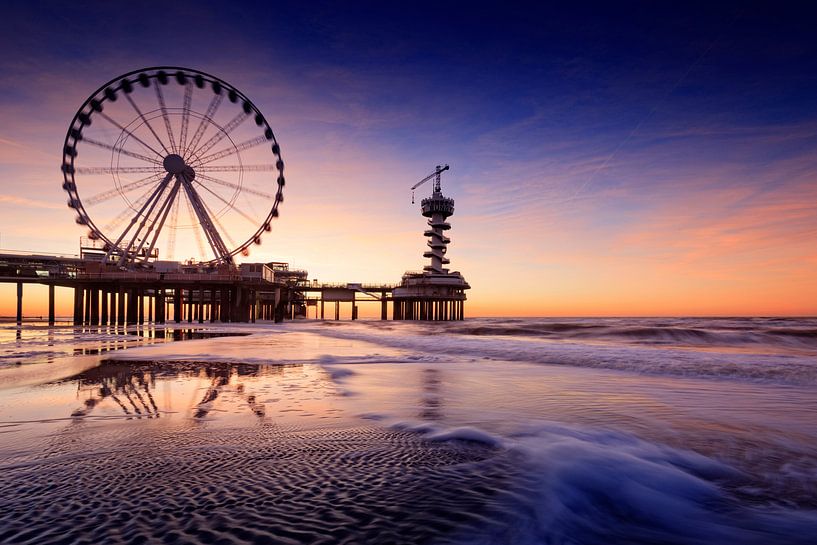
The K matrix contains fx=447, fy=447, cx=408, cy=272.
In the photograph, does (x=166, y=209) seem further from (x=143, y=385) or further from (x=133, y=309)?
(x=143, y=385)

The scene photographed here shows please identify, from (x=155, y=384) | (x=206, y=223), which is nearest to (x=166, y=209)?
(x=206, y=223)

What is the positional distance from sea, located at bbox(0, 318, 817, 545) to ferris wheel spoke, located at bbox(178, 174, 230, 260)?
1256 inches

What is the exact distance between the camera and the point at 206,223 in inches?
1519

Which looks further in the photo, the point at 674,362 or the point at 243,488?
the point at 674,362

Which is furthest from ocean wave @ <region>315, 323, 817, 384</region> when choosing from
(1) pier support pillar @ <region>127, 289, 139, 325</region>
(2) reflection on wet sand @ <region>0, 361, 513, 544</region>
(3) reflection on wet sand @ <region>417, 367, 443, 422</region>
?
(1) pier support pillar @ <region>127, 289, 139, 325</region>

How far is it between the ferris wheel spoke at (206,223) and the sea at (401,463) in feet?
105

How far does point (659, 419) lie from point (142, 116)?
4115cm

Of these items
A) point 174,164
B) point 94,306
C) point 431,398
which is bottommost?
point 431,398

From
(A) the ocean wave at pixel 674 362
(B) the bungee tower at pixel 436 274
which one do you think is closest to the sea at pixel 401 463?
(A) the ocean wave at pixel 674 362

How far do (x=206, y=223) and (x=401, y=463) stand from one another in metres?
39.4

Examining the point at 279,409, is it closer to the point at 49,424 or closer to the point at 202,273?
the point at 49,424

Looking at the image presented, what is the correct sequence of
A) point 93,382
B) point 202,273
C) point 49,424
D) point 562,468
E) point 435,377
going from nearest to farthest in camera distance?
point 562,468 < point 49,424 < point 93,382 < point 435,377 < point 202,273

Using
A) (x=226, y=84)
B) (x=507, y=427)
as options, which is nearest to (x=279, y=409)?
(x=507, y=427)

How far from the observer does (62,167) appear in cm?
3481
